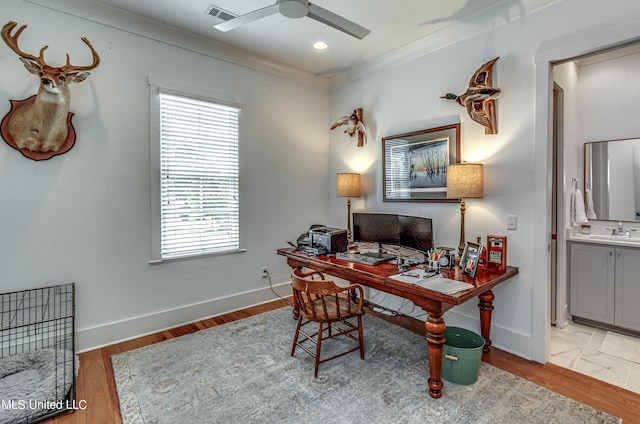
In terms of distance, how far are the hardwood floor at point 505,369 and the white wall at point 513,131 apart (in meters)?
0.18

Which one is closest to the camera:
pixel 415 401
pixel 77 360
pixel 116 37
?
pixel 415 401

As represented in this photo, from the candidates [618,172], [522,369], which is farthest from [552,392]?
[618,172]

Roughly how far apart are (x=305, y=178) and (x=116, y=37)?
2359mm

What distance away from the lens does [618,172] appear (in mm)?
3172

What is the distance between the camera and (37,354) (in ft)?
7.52

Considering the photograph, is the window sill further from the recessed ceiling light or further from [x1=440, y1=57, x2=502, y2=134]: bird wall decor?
[x1=440, y1=57, x2=502, y2=134]: bird wall decor

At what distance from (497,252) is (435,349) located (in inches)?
38.1

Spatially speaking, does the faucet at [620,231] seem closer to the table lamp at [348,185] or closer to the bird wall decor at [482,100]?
the bird wall decor at [482,100]

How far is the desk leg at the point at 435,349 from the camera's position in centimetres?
203

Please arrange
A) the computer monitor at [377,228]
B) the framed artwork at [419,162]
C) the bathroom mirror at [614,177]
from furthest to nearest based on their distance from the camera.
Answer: the bathroom mirror at [614,177]
the framed artwork at [419,162]
the computer monitor at [377,228]

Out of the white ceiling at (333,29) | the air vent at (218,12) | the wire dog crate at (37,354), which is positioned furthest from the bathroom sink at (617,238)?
the wire dog crate at (37,354)

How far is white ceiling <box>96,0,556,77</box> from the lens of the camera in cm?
256

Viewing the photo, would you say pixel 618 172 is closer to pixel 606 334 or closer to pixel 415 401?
pixel 606 334

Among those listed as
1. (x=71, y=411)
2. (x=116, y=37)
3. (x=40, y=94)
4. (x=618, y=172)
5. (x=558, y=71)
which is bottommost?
(x=71, y=411)
